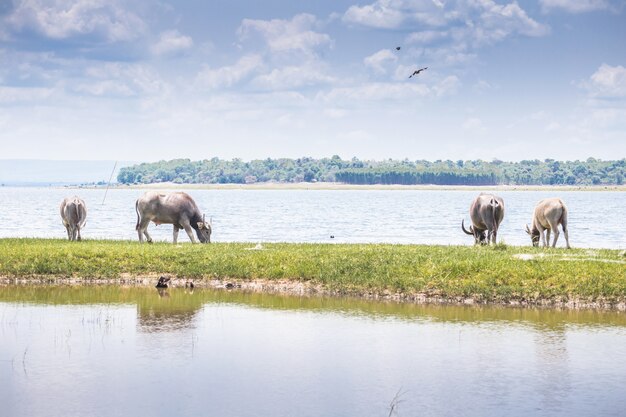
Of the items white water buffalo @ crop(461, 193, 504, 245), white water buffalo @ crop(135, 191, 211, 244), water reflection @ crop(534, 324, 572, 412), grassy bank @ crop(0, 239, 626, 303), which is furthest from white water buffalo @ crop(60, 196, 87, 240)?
water reflection @ crop(534, 324, 572, 412)

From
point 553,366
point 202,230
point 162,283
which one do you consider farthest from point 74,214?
point 553,366

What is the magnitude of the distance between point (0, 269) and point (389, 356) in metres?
17.1

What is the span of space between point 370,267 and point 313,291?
6.94 ft

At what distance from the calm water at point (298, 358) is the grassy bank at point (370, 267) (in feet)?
4.36

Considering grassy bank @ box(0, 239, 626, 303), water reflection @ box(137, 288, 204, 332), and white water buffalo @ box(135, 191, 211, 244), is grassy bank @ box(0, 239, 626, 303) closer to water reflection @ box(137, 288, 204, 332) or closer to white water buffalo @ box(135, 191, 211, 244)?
water reflection @ box(137, 288, 204, 332)

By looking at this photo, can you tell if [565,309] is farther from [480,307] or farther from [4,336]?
[4,336]

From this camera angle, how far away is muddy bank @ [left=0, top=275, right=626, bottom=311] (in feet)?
82.7

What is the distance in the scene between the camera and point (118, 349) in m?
19.6

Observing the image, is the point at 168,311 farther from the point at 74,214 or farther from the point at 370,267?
the point at 74,214

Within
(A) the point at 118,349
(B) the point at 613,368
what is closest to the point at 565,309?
(B) the point at 613,368

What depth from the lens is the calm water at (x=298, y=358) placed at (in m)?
15.3

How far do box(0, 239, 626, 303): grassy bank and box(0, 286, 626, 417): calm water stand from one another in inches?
52.3

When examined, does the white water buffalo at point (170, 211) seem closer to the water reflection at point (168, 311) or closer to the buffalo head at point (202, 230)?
the buffalo head at point (202, 230)

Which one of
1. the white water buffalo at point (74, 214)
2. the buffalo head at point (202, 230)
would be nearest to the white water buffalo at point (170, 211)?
the buffalo head at point (202, 230)
